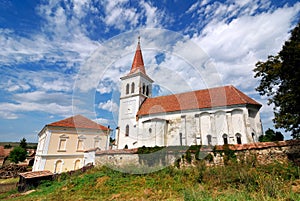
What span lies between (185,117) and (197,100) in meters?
2.99

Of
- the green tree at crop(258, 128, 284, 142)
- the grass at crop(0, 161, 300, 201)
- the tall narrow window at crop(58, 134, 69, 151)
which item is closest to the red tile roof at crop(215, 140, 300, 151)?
the grass at crop(0, 161, 300, 201)

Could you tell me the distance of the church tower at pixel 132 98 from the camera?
85.3ft

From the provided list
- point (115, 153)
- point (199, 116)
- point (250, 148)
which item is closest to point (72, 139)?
point (115, 153)

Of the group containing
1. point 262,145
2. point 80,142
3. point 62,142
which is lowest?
→ point 262,145

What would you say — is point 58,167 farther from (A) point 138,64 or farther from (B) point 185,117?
(A) point 138,64

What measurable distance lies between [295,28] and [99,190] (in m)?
14.6

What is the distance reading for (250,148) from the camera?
9.48m

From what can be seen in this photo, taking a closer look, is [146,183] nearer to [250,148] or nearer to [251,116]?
[250,148]

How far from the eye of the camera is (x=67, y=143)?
2506cm

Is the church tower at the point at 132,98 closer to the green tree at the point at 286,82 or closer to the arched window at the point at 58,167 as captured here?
the arched window at the point at 58,167

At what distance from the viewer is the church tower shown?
26.0m

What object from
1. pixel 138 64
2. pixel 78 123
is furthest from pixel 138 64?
pixel 78 123

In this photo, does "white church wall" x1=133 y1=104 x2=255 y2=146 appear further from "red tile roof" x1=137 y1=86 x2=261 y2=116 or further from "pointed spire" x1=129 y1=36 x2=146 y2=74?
"pointed spire" x1=129 y1=36 x2=146 y2=74


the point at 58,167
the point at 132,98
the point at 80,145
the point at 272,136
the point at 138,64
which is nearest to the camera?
the point at 272,136
